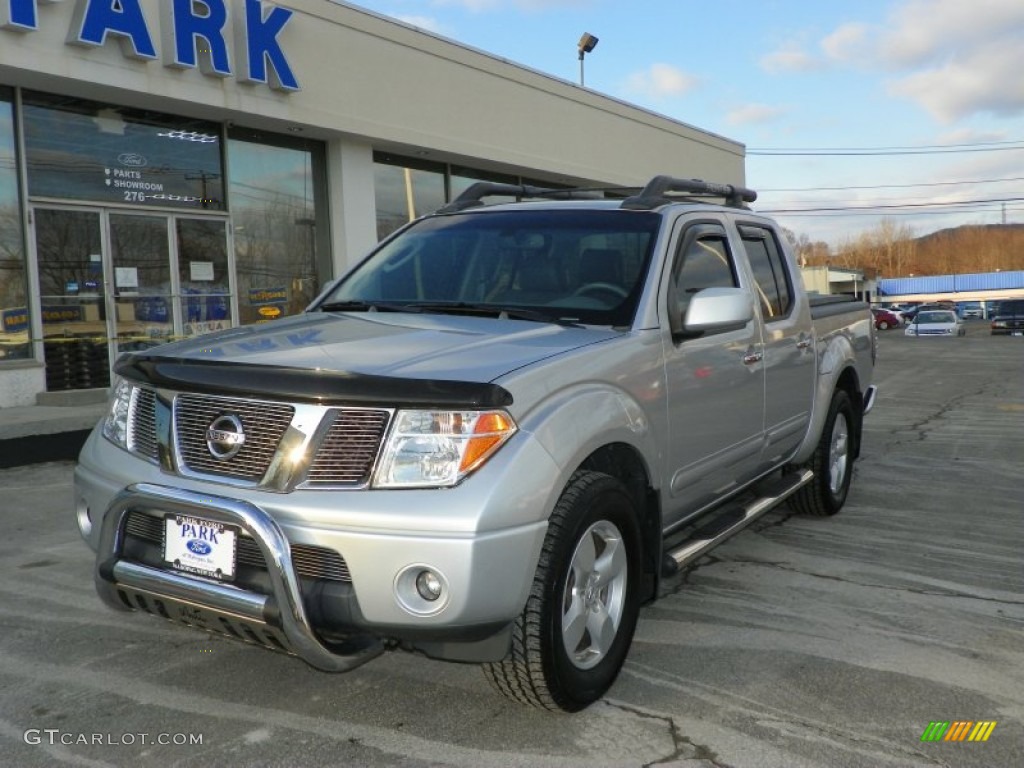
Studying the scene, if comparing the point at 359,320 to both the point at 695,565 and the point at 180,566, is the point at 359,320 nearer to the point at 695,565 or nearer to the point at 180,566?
the point at 180,566

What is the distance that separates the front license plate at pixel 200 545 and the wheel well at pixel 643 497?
4.34 feet

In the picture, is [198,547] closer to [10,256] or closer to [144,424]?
[144,424]

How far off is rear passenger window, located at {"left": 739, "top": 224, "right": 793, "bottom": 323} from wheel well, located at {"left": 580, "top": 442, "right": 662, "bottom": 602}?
176 centimetres

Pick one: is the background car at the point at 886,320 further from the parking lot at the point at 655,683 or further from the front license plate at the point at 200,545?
the front license plate at the point at 200,545

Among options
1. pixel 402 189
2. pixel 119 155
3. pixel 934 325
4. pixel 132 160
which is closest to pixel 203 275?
pixel 132 160

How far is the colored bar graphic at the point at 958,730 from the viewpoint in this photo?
3.07m

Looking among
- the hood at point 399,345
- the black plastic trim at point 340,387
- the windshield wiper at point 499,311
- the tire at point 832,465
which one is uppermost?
the windshield wiper at point 499,311

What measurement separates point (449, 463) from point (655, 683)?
136 centimetres

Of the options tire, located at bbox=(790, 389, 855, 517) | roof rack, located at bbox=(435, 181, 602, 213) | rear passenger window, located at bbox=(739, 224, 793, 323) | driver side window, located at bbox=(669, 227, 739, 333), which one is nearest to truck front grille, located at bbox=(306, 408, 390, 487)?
driver side window, located at bbox=(669, 227, 739, 333)

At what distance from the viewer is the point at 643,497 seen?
356 cm

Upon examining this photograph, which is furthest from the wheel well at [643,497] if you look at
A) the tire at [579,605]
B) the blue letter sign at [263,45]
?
the blue letter sign at [263,45]

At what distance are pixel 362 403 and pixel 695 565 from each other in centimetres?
284

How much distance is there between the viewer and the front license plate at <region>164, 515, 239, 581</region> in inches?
112

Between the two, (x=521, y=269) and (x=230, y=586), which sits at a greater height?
(x=521, y=269)
